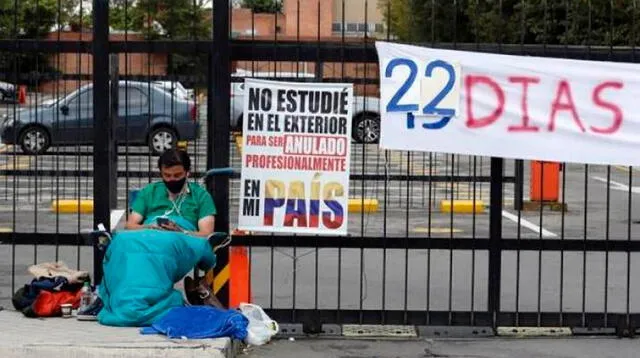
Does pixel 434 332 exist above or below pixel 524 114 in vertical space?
below

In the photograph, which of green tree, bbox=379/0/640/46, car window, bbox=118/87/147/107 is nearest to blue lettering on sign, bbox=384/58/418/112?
green tree, bbox=379/0/640/46

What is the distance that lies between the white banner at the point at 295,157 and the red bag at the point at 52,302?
4.27 ft

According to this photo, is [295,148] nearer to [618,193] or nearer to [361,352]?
[361,352]

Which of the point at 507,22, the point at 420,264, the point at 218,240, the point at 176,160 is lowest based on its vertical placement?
the point at 420,264

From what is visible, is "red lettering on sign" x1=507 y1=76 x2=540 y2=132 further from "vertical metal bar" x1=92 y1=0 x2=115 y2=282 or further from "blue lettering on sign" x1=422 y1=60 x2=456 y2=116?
"vertical metal bar" x1=92 y1=0 x2=115 y2=282

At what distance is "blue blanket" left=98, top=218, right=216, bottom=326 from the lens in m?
7.32

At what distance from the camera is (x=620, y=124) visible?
7898 mm

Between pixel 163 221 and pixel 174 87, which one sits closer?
pixel 163 221

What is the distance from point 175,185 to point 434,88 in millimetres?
1960

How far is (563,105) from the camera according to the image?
25.8ft

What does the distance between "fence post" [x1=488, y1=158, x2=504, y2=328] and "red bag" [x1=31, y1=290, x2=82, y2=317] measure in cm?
298

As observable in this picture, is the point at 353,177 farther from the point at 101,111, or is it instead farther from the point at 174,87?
the point at 101,111

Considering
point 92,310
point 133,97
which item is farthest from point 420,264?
point 92,310

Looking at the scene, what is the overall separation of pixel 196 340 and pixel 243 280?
4.28ft
